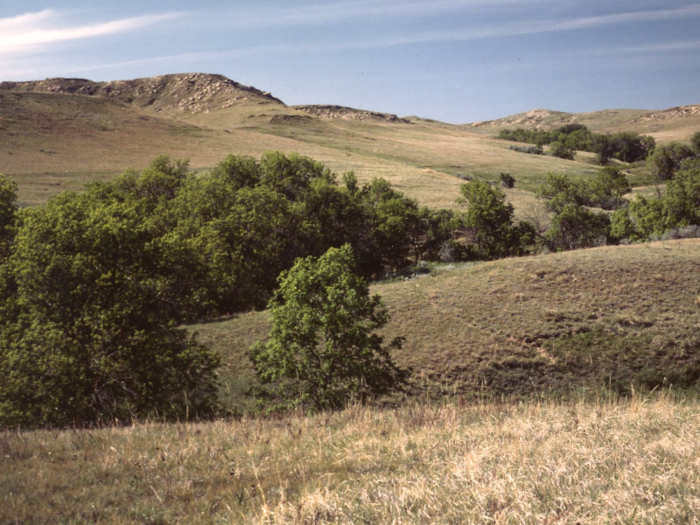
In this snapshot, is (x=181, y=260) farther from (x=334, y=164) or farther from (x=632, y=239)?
(x=334, y=164)

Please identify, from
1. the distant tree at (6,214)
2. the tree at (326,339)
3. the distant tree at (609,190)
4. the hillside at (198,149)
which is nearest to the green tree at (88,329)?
the tree at (326,339)

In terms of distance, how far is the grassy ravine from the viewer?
11.6ft

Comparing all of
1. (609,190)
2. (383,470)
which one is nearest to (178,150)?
(609,190)

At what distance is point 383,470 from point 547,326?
22832 mm

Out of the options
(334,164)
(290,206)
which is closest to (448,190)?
(334,164)

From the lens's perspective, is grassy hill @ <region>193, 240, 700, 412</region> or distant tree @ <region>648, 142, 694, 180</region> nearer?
Answer: grassy hill @ <region>193, 240, 700, 412</region>

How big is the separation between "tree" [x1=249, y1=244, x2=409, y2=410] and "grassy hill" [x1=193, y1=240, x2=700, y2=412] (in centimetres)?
331

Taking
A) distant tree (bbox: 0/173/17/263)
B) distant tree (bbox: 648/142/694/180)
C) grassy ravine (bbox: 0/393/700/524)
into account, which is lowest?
grassy ravine (bbox: 0/393/700/524)

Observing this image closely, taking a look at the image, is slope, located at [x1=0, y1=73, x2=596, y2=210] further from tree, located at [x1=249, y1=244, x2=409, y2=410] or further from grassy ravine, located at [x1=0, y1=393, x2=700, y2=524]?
grassy ravine, located at [x1=0, y1=393, x2=700, y2=524]

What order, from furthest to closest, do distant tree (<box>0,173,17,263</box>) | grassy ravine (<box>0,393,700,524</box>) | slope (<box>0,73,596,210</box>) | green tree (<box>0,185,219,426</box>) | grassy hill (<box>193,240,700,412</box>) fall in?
slope (<box>0,73,596,210</box>), distant tree (<box>0,173,17,263</box>), grassy hill (<box>193,240,700,412</box>), green tree (<box>0,185,219,426</box>), grassy ravine (<box>0,393,700,524</box>)

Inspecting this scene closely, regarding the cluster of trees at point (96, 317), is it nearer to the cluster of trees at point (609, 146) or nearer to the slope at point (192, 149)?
the slope at point (192, 149)

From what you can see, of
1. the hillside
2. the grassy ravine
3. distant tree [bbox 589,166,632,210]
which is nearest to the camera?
the grassy ravine

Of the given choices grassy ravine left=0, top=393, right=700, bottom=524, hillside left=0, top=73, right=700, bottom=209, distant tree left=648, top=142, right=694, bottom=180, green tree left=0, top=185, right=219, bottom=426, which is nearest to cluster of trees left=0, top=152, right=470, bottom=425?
green tree left=0, top=185, right=219, bottom=426

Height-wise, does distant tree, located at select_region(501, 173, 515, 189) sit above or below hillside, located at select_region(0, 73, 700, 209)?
below
